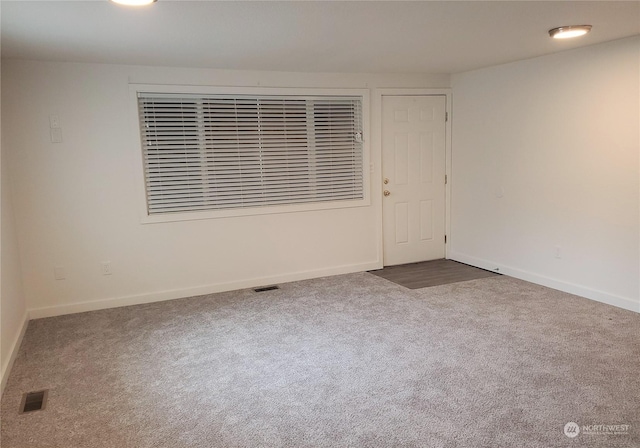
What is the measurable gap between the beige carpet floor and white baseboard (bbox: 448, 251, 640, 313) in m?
0.12

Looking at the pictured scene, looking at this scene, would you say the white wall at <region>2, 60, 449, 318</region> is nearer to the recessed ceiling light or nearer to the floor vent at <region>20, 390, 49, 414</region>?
the floor vent at <region>20, 390, 49, 414</region>

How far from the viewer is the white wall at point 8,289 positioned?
3.06 meters

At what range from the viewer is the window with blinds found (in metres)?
4.41

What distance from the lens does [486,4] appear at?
2.60 metres

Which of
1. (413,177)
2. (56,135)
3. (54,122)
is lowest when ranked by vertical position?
(413,177)

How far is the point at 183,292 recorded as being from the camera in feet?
15.1

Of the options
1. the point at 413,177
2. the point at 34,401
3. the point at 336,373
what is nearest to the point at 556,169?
the point at 413,177

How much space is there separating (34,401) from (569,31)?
4.13m

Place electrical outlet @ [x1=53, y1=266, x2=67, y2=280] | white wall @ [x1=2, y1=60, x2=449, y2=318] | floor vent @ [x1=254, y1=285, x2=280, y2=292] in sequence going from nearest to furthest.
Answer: white wall @ [x1=2, y1=60, x2=449, y2=318], electrical outlet @ [x1=53, y1=266, x2=67, y2=280], floor vent @ [x1=254, y1=285, x2=280, y2=292]

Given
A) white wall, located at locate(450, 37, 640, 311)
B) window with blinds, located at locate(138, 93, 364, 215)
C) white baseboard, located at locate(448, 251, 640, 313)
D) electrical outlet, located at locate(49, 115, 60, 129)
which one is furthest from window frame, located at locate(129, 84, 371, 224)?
white baseboard, located at locate(448, 251, 640, 313)

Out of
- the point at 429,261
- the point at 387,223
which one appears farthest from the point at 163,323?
the point at 429,261

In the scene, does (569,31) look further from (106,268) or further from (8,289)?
(8,289)

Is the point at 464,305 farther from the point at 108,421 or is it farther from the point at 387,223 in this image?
the point at 108,421

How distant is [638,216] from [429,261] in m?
2.38
